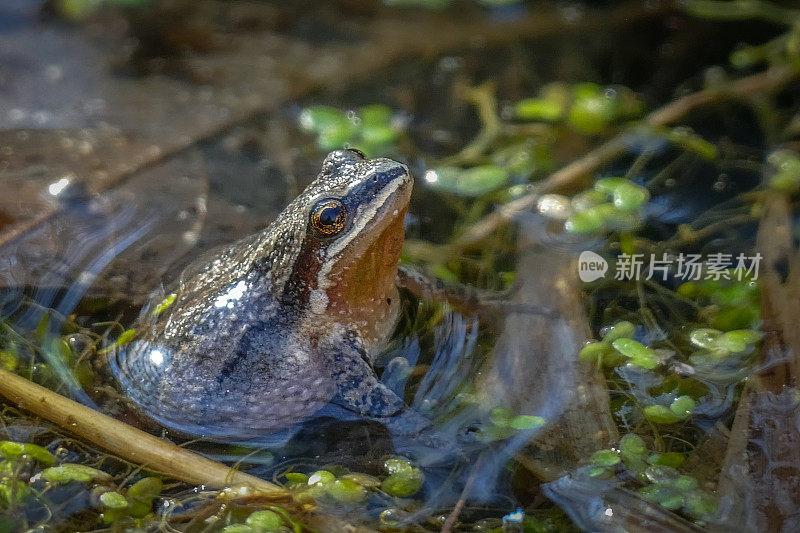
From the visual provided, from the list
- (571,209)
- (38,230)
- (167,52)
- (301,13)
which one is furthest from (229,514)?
(301,13)

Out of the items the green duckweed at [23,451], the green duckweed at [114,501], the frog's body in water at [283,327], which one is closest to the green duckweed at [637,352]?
the frog's body in water at [283,327]

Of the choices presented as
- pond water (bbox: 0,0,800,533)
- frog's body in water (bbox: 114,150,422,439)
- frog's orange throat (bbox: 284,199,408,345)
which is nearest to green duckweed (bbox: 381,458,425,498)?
pond water (bbox: 0,0,800,533)

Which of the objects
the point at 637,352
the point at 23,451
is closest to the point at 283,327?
A: the point at 23,451

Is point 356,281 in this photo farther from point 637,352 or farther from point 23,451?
point 23,451

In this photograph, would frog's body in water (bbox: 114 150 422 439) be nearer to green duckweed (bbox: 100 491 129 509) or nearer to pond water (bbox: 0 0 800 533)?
pond water (bbox: 0 0 800 533)

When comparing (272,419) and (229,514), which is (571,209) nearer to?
(272,419)

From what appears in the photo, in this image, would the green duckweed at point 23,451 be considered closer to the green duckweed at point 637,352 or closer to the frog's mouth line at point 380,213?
the frog's mouth line at point 380,213
